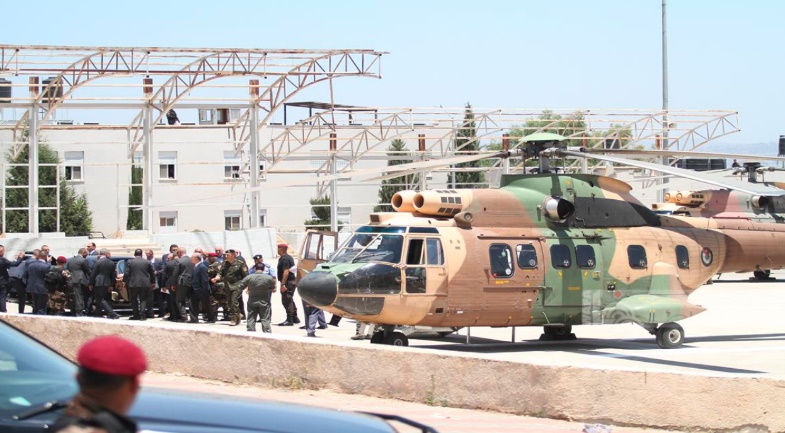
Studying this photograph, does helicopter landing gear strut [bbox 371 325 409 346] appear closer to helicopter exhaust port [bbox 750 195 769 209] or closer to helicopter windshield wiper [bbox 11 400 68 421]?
helicopter windshield wiper [bbox 11 400 68 421]

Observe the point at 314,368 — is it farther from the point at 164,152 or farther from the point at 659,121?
the point at 164,152

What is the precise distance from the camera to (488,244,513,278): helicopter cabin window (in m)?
15.8

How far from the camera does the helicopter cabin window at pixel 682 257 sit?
57.6 ft

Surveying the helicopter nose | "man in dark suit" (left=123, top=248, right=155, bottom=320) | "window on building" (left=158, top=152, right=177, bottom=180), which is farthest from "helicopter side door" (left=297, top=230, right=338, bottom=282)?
"window on building" (left=158, top=152, right=177, bottom=180)

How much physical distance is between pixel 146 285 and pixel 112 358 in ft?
61.0

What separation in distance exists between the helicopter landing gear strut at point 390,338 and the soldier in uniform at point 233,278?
5.57 meters

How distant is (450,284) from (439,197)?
1.44 meters

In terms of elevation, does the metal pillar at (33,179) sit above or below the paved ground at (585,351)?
above

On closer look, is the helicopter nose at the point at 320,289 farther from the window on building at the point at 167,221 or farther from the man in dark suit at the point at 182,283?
the window on building at the point at 167,221

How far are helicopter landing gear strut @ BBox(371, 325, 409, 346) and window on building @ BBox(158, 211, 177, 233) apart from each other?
3828cm

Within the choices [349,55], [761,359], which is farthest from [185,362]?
[349,55]

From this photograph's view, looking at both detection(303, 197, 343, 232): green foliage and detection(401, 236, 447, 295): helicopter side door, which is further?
detection(303, 197, 343, 232): green foliage

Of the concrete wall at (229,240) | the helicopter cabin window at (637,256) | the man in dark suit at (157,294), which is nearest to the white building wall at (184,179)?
the concrete wall at (229,240)

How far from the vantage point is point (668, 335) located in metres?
17.0
